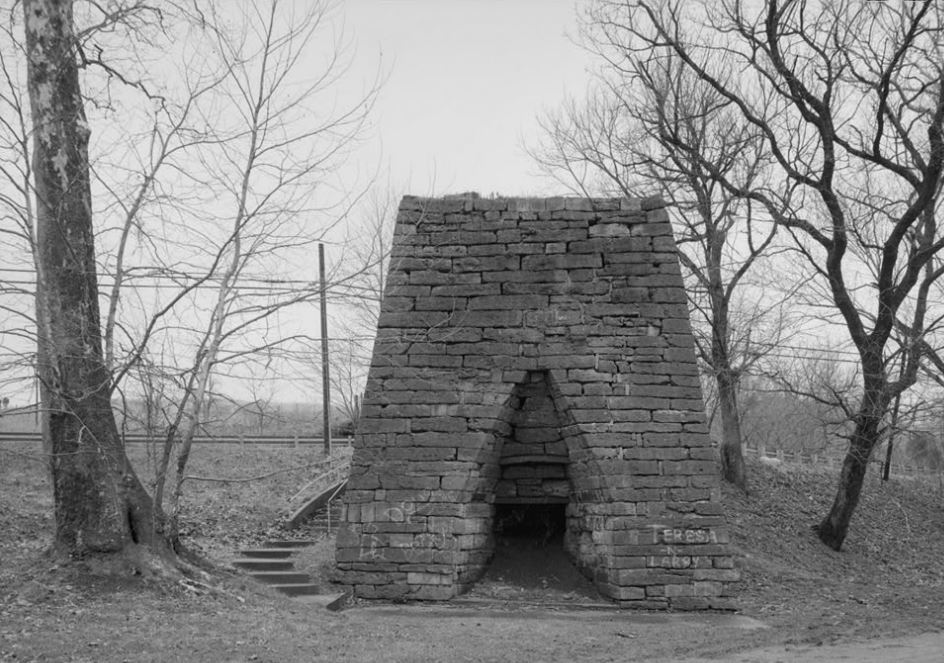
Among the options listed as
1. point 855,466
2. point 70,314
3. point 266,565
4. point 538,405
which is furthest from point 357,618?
point 855,466

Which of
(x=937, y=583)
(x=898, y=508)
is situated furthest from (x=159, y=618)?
(x=898, y=508)

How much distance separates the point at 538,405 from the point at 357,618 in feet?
10.2

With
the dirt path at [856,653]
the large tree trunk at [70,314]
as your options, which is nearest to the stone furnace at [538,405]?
the dirt path at [856,653]

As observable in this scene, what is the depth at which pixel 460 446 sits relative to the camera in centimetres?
1051

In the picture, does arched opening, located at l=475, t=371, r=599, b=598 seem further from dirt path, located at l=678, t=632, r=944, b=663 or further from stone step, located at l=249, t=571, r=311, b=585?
dirt path, located at l=678, t=632, r=944, b=663

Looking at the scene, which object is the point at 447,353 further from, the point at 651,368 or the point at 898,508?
the point at 898,508

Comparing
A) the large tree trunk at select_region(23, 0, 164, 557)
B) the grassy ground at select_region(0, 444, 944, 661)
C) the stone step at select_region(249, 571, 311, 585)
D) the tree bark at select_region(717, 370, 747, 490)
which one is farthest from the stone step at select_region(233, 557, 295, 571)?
the tree bark at select_region(717, 370, 747, 490)

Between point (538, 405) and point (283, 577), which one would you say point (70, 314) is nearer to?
point (283, 577)

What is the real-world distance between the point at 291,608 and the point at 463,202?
186 inches

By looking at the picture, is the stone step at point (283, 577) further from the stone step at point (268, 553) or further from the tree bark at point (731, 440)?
the tree bark at point (731, 440)

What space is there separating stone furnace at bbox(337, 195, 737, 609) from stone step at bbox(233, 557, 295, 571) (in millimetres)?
1068

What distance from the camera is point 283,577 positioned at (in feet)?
35.1

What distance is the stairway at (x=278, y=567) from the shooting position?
407 inches

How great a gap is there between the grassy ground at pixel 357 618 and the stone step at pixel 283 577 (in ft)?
0.93
